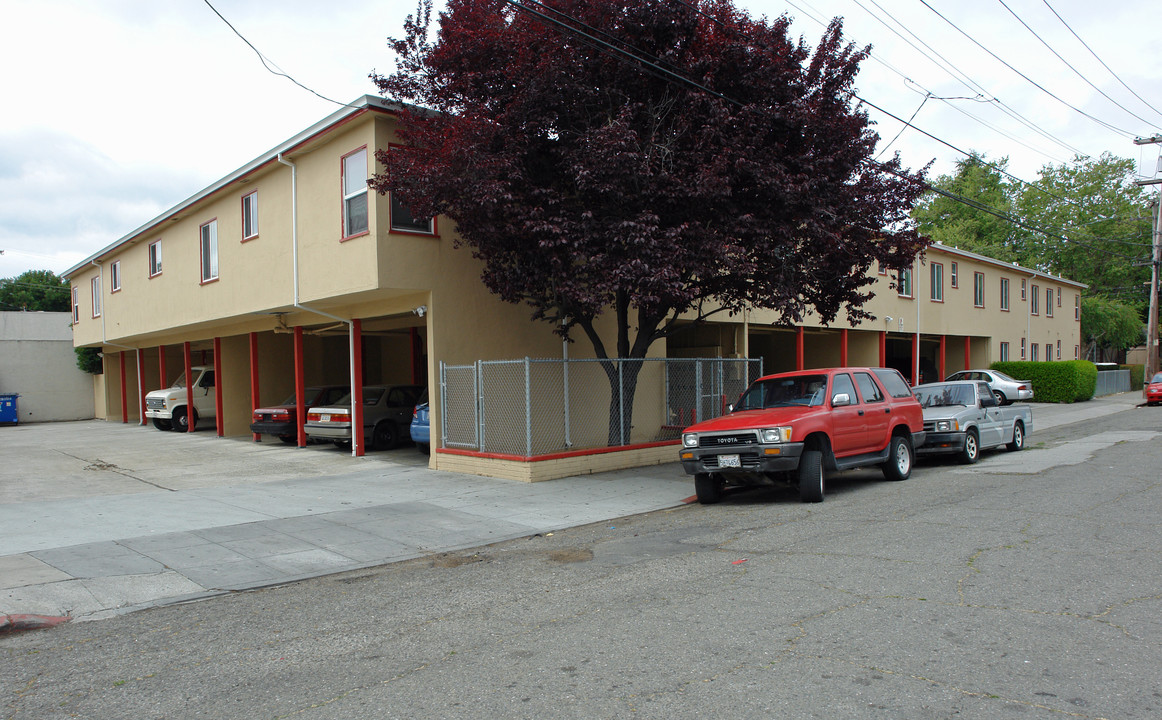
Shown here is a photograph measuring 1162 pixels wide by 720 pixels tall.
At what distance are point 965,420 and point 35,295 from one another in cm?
7792

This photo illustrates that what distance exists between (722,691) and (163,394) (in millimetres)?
24951

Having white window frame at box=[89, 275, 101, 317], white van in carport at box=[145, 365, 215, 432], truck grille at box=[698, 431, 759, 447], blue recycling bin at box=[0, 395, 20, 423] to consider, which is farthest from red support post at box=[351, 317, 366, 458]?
blue recycling bin at box=[0, 395, 20, 423]

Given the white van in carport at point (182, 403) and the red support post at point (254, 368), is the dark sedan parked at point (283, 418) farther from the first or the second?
the white van in carport at point (182, 403)

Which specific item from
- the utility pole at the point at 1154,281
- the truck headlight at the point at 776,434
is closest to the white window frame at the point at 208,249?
the truck headlight at the point at 776,434

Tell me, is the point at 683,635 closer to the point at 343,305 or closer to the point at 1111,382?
the point at 343,305

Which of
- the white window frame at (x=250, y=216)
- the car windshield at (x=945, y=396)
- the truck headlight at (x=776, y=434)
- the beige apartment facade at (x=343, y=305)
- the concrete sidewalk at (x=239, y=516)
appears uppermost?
the white window frame at (x=250, y=216)

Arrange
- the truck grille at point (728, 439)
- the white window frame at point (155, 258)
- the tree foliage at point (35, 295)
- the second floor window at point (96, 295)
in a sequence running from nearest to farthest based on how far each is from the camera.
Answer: the truck grille at point (728, 439) < the white window frame at point (155, 258) < the second floor window at point (96, 295) < the tree foliage at point (35, 295)

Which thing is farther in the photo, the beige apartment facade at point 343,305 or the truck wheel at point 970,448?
the beige apartment facade at point 343,305

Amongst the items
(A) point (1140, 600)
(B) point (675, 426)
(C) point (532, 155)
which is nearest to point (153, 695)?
(A) point (1140, 600)

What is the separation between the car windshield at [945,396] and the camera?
14.1m

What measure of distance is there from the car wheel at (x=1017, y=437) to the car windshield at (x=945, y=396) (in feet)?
7.10

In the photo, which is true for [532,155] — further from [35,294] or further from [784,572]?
[35,294]

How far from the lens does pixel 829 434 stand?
1031 cm

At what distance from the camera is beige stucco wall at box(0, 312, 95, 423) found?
107 ft
